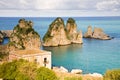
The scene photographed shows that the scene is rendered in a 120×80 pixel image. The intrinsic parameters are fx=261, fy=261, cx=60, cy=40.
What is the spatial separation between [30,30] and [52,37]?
799 inches

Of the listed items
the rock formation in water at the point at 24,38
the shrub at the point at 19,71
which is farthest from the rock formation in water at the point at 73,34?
the shrub at the point at 19,71

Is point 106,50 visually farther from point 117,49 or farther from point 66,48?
point 66,48

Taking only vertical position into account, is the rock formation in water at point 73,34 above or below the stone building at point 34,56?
below

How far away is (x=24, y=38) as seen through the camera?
188 feet

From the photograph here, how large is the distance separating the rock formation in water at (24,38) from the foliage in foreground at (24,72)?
87.8 feet

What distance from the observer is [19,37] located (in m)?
57.6

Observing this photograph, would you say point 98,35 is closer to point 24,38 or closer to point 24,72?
point 24,38

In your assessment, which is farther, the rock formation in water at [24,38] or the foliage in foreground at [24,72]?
the rock formation in water at [24,38]

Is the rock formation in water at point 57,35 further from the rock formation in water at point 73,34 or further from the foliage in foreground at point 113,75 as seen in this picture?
the foliage in foreground at point 113,75

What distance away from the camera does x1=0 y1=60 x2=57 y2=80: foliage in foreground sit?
2333 centimetres

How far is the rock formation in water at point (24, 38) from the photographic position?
54.3m

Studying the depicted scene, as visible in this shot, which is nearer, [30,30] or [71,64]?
[71,64]

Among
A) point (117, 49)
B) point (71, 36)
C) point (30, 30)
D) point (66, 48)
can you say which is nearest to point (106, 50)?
point (117, 49)

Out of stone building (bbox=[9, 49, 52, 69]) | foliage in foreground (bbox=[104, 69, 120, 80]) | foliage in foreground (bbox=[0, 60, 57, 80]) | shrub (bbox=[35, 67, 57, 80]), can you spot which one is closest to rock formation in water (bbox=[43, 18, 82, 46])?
stone building (bbox=[9, 49, 52, 69])
